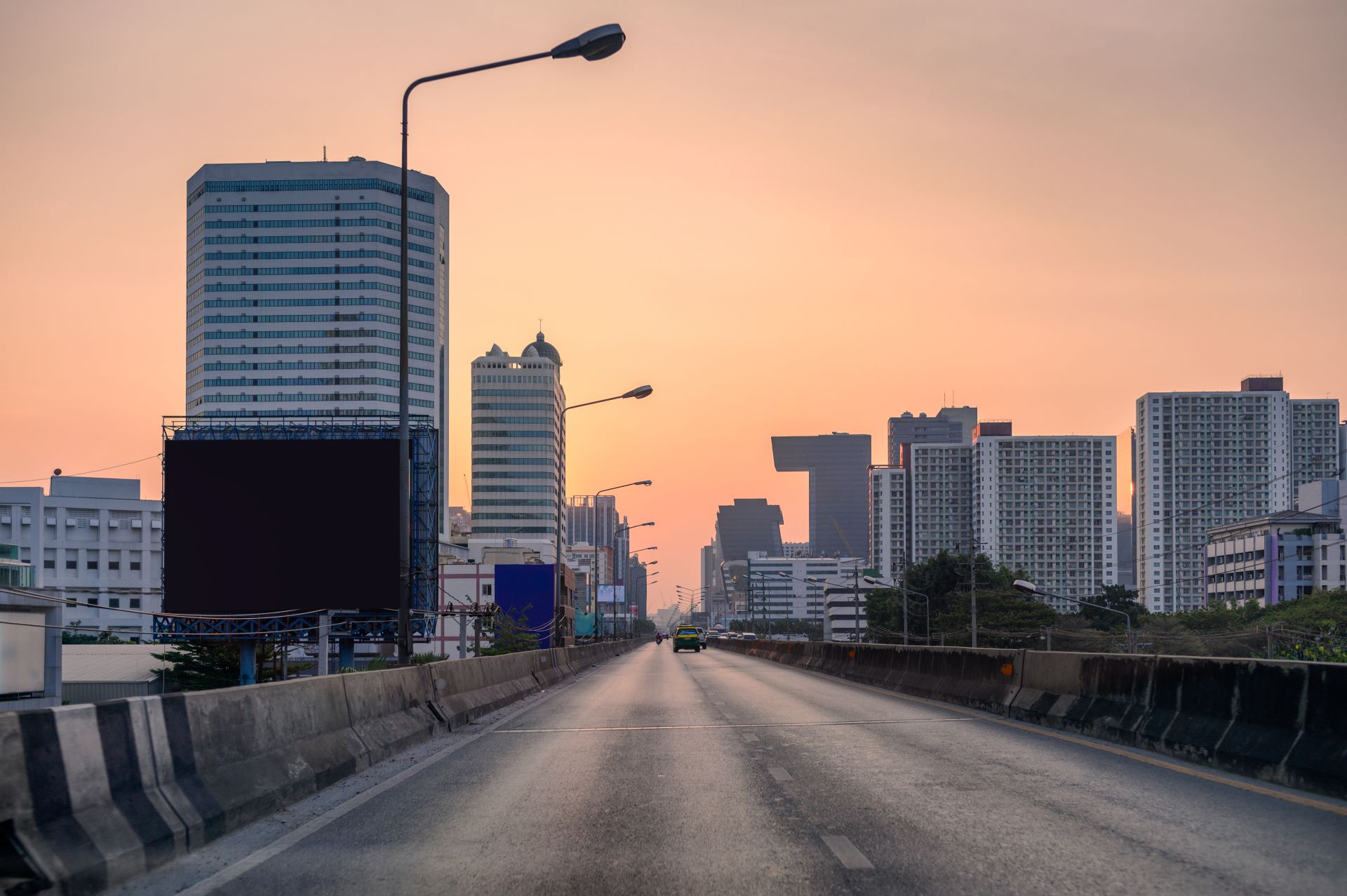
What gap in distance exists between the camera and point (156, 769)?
25.0 feet

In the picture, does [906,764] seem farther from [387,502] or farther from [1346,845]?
[387,502]

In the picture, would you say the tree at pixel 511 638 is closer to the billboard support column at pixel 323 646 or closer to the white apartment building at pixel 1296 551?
the billboard support column at pixel 323 646

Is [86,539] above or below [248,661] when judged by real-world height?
above

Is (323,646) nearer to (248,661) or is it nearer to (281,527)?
(281,527)

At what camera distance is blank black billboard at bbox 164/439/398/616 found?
4588 centimetres

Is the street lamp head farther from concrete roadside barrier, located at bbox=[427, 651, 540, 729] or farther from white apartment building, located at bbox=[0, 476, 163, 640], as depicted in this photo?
white apartment building, located at bbox=[0, 476, 163, 640]

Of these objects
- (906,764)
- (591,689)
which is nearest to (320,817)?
(906,764)

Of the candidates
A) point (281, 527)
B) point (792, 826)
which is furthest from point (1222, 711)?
point (281, 527)

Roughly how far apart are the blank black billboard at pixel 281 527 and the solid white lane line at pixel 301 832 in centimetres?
3298

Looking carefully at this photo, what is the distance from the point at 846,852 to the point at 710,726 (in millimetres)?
9855

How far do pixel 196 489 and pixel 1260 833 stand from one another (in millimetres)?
44297

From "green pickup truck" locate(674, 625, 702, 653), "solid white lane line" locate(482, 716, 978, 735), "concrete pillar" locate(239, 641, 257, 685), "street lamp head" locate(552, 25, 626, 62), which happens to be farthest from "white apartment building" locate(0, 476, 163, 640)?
"street lamp head" locate(552, 25, 626, 62)

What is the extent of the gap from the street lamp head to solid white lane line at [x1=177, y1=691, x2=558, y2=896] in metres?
9.21

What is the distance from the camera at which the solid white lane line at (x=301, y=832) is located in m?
6.77
